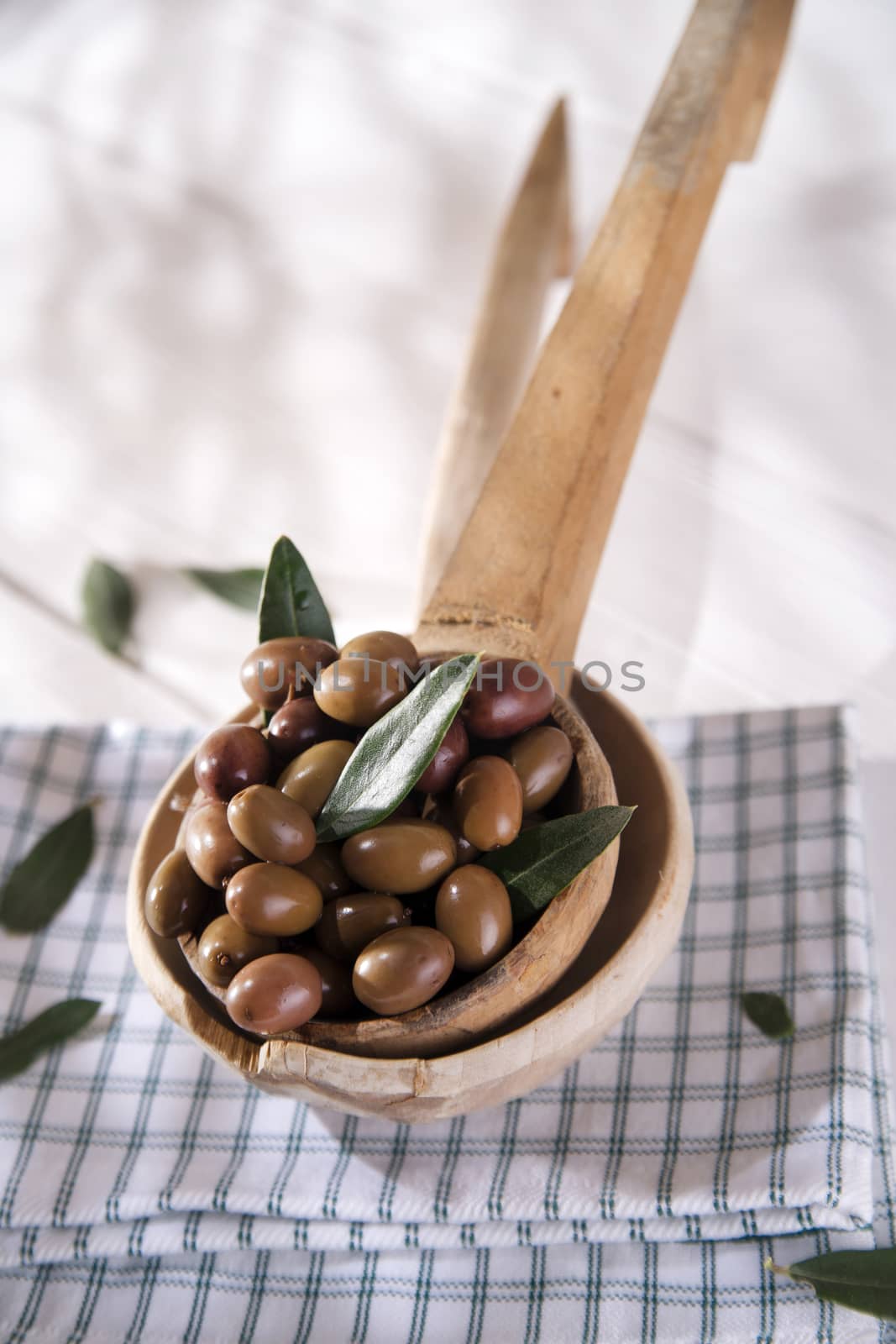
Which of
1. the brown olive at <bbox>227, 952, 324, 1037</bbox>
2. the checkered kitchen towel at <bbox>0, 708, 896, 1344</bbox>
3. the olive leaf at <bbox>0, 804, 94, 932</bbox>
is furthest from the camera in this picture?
the olive leaf at <bbox>0, 804, 94, 932</bbox>

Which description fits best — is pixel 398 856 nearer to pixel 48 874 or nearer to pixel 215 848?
pixel 215 848

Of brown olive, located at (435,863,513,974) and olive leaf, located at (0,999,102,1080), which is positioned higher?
brown olive, located at (435,863,513,974)

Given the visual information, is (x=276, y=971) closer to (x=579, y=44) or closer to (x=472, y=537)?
(x=472, y=537)

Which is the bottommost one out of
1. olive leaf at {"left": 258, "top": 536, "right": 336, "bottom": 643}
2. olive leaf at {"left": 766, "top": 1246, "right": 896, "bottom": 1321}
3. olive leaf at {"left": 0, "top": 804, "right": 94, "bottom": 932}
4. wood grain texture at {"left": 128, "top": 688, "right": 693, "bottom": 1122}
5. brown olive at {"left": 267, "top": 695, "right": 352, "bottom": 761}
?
olive leaf at {"left": 0, "top": 804, "right": 94, "bottom": 932}

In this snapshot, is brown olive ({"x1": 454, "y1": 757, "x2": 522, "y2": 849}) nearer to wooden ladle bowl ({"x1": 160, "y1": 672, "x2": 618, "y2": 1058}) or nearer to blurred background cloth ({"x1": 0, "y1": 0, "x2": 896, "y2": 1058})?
wooden ladle bowl ({"x1": 160, "y1": 672, "x2": 618, "y2": 1058})

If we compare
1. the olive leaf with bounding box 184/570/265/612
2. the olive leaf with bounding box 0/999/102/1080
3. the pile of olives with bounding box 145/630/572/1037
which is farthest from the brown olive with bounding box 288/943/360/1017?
the olive leaf with bounding box 184/570/265/612

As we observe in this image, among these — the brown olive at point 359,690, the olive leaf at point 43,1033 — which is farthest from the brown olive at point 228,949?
the olive leaf at point 43,1033

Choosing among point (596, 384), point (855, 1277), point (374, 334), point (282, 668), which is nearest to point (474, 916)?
point (282, 668)
